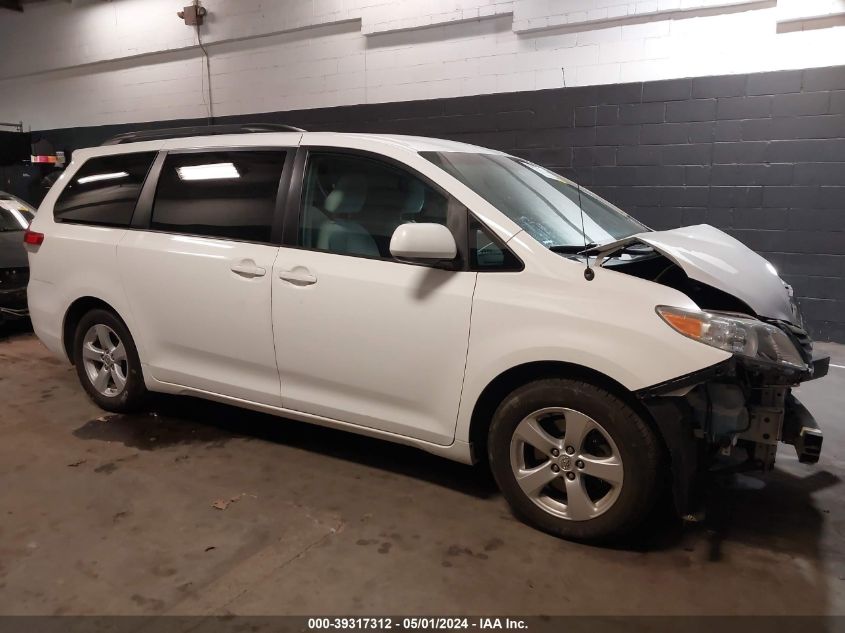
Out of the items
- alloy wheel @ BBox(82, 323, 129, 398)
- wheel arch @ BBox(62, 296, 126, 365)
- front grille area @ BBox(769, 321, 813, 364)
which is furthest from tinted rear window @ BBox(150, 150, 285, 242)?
front grille area @ BBox(769, 321, 813, 364)

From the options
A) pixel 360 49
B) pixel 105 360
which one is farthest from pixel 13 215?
pixel 360 49

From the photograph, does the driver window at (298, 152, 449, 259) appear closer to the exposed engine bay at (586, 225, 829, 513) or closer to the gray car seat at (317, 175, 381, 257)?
the gray car seat at (317, 175, 381, 257)

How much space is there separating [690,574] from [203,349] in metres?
2.57

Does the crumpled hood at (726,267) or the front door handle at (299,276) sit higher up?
the crumpled hood at (726,267)

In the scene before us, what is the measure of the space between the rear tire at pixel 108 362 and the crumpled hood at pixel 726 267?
2798mm

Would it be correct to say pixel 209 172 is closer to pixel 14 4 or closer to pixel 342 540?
pixel 342 540

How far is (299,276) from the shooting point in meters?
3.00

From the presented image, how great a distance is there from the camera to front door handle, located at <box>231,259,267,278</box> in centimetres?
311

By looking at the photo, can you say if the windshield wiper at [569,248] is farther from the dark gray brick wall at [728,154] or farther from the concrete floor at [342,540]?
the dark gray brick wall at [728,154]

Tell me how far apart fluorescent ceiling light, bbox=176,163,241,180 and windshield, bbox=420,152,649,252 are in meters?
1.12

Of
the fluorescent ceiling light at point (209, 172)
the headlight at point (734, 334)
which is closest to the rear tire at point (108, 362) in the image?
the fluorescent ceiling light at point (209, 172)

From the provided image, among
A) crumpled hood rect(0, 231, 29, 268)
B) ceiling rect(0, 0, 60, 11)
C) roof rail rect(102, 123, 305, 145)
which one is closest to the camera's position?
roof rail rect(102, 123, 305, 145)

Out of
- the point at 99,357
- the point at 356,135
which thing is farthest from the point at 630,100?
the point at 99,357

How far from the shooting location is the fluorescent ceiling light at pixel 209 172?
11.0ft
